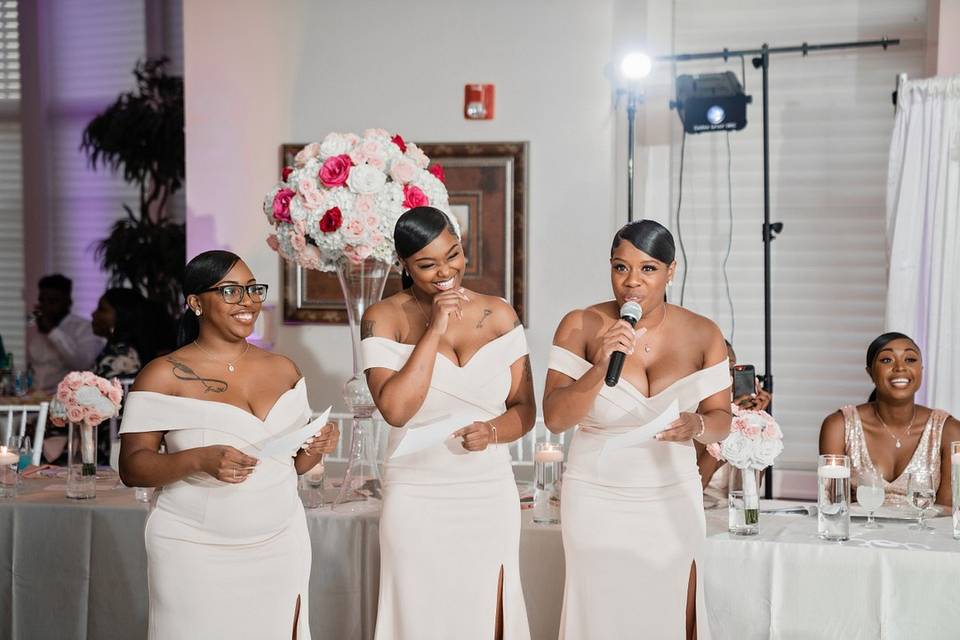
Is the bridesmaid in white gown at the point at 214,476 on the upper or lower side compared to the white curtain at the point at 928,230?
lower

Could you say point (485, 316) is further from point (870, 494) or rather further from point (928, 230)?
point (928, 230)

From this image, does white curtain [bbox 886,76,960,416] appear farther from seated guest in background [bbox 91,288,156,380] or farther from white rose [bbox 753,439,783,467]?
seated guest in background [bbox 91,288,156,380]

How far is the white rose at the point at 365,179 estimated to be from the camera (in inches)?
156

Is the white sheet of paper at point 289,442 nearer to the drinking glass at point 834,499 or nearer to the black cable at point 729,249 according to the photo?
the drinking glass at point 834,499

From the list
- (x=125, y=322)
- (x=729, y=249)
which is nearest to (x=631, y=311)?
(x=729, y=249)

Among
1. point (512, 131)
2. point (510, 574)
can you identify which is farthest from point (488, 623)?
point (512, 131)

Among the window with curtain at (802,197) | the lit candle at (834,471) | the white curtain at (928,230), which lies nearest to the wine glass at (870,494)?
the lit candle at (834,471)

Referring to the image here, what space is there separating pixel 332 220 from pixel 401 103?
112 inches

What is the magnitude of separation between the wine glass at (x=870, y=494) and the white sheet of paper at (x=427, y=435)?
155 centimetres

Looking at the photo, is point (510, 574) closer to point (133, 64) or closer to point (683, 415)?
point (683, 415)

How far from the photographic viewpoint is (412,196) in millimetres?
4031

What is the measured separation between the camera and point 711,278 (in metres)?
6.76

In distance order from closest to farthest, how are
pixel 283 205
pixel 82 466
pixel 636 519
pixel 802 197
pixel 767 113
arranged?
pixel 636 519 < pixel 283 205 < pixel 82 466 < pixel 767 113 < pixel 802 197

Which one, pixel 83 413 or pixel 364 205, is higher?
pixel 364 205
